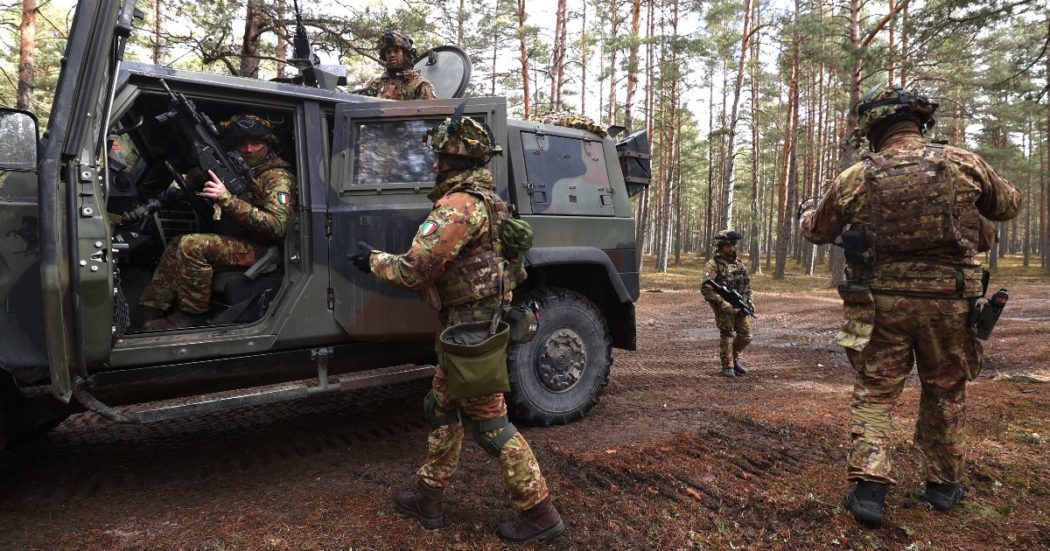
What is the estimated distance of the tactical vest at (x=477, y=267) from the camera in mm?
2738

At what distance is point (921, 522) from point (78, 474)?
434 cm

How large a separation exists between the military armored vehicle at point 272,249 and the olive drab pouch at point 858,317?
5.03 feet

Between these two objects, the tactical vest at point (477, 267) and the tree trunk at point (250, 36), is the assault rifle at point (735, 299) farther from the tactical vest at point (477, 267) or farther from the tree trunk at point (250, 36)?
the tree trunk at point (250, 36)

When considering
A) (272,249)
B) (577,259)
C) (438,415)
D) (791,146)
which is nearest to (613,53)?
(791,146)

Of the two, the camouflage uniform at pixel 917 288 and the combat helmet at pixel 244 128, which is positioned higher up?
the combat helmet at pixel 244 128

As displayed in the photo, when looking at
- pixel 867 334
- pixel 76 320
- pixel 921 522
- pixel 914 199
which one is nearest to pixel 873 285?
pixel 867 334

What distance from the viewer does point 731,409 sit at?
4570 millimetres

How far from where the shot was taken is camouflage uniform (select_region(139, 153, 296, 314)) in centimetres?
336

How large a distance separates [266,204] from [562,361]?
2096mm

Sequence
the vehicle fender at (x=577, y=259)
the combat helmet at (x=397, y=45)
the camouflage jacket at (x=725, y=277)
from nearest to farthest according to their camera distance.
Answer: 1. the vehicle fender at (x=577, y=259)
2. the combat helmet at (x=397, y=45)
3. the camouflage jacket at (x=725, y=277)

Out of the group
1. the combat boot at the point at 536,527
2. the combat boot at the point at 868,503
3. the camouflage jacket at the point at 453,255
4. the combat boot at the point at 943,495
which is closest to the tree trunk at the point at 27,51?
the camouflage jacket at the point at 453,255

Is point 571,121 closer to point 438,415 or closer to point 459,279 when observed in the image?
point 459,279

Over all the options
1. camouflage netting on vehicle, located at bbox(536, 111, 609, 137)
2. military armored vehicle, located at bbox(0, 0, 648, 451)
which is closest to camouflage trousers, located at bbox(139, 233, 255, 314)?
military armored vehicle, located at bbox(0, 0, 648, 451)

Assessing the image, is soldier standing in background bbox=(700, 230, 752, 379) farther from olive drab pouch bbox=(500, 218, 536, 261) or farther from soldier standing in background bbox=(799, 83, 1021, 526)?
olive drab pouch bbox=(500, 218, 536, 261)
